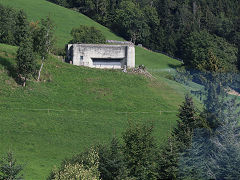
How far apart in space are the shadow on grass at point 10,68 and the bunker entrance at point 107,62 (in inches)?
683

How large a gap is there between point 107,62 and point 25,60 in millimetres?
21059

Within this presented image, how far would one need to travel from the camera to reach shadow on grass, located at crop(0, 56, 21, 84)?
259 feet


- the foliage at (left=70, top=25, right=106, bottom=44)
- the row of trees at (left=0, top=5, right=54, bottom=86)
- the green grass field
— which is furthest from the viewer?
the foliage at (left=70, top=25, right=106, bottom=44)

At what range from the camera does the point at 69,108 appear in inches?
2975

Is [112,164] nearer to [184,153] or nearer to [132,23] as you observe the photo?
[184,153]

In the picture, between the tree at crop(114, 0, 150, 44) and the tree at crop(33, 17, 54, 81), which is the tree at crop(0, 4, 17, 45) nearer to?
the tree at crop(33, 17, 54, 81)

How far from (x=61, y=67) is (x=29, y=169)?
31016 millimetres

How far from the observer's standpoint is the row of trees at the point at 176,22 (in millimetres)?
130875

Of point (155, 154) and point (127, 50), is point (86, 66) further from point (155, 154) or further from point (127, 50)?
point (155, 154)

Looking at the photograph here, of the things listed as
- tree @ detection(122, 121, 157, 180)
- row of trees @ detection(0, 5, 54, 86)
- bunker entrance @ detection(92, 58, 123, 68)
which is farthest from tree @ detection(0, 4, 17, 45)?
tree @ detection(122, 121, 157, 180)

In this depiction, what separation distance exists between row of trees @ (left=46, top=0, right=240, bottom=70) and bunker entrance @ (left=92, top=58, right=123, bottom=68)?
1174 inches

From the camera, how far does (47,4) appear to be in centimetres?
14238

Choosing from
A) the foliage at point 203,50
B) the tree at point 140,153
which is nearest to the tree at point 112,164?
the tree at point 140,153

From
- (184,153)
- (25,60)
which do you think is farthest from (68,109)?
(184,153)
